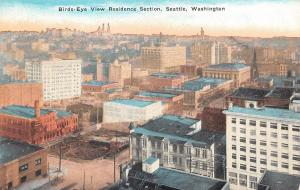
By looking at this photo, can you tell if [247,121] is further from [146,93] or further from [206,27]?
[146,93]

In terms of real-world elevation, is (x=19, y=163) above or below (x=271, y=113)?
below

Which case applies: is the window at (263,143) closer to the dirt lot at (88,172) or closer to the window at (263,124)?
the window at (263,124)

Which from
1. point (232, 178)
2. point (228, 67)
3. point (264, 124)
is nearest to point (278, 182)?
point (264, 124)

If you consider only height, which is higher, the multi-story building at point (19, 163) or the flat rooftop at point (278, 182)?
the flat rooftop at point (278, 182)

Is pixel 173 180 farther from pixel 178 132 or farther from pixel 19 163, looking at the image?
pixel 19 163

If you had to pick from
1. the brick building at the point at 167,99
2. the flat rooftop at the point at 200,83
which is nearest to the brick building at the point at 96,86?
the brick building at the point at 167,99

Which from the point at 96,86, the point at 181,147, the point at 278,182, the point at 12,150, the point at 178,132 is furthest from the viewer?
the point at 96,86
